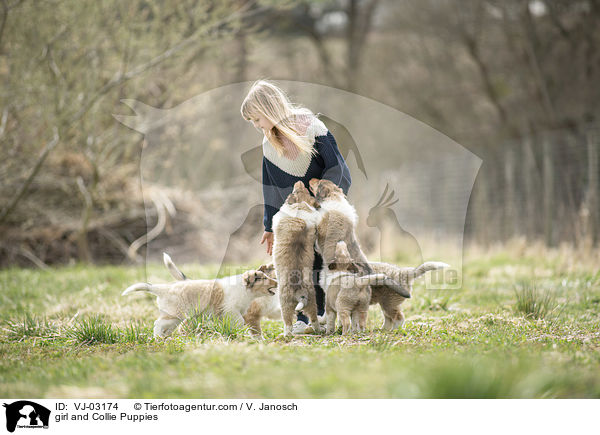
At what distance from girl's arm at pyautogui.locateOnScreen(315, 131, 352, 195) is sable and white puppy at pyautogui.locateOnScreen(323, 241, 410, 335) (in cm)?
69

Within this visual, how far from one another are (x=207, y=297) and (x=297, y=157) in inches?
53.4

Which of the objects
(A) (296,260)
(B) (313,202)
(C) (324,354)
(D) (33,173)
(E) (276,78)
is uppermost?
(E) (276,78)

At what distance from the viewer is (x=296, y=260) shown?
395 cm

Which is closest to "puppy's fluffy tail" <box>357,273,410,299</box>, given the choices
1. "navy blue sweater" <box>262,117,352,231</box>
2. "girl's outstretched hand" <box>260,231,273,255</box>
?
"navy blue sweater" <box>262,117,352,231</box>

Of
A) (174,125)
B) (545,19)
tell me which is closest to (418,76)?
(545,19)

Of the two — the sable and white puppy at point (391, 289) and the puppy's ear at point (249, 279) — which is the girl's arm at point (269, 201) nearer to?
the puppy's ear at point (249, 279)

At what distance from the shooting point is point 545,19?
12938 millimetres

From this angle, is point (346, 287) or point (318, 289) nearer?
point (346, 287)

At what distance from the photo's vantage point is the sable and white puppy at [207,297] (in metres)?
4.15

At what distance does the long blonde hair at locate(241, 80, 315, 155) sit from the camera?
420cm

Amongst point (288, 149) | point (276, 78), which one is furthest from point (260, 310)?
point (276, 78)

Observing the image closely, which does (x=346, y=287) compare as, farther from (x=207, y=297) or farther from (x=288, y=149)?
(x=288, y=149)
